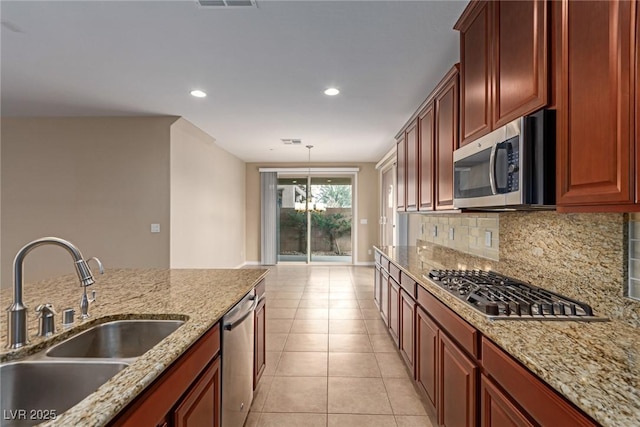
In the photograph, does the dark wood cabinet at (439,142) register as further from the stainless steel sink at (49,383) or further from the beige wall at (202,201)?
the beige wall at (202,201)

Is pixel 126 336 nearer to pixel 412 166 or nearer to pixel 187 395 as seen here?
pixel 187 395

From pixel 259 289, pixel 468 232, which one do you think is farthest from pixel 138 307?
pixel 468 232

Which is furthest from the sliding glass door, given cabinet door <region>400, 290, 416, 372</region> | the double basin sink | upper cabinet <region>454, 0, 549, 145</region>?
the double basin sink

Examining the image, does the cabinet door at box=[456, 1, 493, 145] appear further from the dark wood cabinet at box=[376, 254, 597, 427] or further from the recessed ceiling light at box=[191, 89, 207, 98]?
the recessed ceiling light at box=[191, 89, 207, 98]

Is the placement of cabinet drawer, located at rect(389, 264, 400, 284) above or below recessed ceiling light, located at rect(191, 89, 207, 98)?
below

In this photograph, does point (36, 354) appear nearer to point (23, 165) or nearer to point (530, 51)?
point (530, 51)

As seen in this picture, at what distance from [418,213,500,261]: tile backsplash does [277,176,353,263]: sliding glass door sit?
3.89 meters

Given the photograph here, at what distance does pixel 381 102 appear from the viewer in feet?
12.0

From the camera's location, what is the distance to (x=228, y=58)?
263 cm

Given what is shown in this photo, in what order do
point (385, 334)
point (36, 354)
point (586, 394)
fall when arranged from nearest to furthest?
point (586, 394) → point (36, 354) → point (385, 334)

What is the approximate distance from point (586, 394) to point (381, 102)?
3344mm

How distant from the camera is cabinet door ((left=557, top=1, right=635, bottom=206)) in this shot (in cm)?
95

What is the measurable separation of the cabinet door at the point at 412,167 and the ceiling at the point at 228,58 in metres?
0.41

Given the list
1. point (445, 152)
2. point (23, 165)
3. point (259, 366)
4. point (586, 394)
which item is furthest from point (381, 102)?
point (23, 165)
